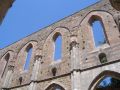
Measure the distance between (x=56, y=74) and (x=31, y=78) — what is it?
166 centimetres

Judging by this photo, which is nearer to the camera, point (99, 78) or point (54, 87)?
point (99, 78)

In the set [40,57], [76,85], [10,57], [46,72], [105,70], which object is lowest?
[76,85]

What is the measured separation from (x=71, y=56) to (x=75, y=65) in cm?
82

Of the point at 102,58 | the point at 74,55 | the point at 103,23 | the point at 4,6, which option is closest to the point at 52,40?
the point at 74,55

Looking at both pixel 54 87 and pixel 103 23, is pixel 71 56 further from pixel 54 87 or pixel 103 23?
pixel 103 23

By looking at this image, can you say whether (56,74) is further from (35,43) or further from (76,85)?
(35,43)

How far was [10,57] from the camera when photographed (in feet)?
52.5

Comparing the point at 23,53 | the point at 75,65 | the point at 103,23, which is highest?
the point at 23,53

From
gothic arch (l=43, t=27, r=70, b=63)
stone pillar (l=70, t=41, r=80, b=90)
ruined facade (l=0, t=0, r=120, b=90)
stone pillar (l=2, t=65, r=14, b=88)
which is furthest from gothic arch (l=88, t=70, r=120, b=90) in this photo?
stone pillar (l=2, t=65, r=14, b=88)

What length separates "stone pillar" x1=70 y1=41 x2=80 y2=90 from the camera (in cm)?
965

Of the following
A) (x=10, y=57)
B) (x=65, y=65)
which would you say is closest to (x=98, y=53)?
(x=65, y=65)

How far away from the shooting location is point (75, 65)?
10359 mm

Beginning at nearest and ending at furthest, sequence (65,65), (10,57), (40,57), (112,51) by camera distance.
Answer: (112,51), (65,65), (40,57), (10,57)

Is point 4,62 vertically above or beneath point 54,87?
above
